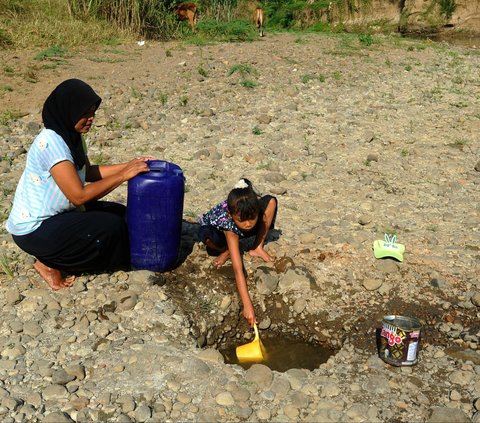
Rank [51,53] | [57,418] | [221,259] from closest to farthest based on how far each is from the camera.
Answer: [57,418] < [221,259] < [51,53]

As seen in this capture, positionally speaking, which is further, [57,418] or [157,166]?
[157,166]

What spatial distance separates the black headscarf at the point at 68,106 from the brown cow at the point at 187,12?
8.68 metres

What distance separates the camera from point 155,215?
11.9 feet

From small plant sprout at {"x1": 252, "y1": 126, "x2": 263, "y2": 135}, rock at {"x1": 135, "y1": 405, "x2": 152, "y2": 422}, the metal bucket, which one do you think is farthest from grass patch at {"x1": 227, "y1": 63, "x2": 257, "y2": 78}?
rock at {"x1": 135, "y1": 405, "x2": 152, "y2": 422}

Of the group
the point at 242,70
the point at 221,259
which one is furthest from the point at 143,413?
the point at 242,70

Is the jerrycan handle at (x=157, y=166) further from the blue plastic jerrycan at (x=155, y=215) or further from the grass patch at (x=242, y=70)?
the grass patch at (x=242, y=70)

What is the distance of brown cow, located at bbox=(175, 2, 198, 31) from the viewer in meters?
11.7

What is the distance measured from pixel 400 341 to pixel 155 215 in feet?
4.89

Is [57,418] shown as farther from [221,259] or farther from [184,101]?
[184,101]

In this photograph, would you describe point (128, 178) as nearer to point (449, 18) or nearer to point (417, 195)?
point (417, 195)

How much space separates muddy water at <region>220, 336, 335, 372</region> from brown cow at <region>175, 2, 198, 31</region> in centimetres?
906

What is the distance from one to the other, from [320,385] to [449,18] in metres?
18.6

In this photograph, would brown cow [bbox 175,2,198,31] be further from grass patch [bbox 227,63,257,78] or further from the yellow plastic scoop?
the yellow plastic scoop

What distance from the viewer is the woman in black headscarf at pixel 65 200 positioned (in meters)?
3.41
